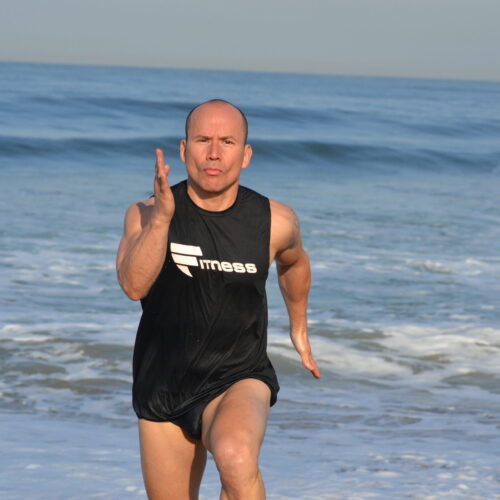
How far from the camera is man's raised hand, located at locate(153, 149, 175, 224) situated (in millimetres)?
3475

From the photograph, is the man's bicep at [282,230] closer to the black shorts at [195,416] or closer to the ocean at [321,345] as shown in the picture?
the black shorts at [195,416]

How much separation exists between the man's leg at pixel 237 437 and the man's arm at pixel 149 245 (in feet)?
1.66

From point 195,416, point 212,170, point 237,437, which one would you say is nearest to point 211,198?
point 212,170

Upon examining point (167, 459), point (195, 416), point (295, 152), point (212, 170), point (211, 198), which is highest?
point (212, 170)

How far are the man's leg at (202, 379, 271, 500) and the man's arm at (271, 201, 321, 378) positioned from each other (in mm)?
469

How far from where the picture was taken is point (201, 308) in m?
3.83

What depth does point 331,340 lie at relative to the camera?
886cm

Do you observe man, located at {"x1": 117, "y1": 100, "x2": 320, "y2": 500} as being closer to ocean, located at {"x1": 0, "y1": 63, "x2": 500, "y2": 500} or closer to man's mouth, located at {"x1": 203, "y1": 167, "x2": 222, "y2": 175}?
man's mouth, located at {"x1": 203, "y1": 167, "x2": 222, "y2": 175}

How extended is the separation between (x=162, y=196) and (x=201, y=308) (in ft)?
1.71

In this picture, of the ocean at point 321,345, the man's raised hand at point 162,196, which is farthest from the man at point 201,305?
the ocean at point 321,345

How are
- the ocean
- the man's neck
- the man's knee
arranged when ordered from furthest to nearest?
the ocean → the man's neck → the man's knee

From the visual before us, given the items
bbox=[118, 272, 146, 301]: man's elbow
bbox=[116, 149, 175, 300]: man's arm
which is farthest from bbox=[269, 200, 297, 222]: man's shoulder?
bbox=[118, 272, 146, 301]: man's elbow

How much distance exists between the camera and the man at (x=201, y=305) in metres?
3.79

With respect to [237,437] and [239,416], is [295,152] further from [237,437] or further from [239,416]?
[237,437]
